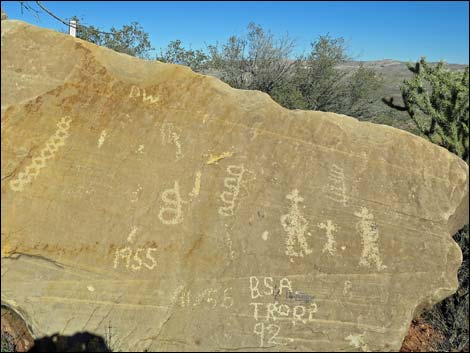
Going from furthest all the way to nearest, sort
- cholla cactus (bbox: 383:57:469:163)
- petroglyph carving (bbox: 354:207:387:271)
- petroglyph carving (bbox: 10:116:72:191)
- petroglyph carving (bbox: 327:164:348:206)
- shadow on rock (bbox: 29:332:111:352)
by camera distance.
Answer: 1. cholla cactus (bbox: 383:57:469:163)
2. petroglyph carving (bbox: 327:164:348:206)
3. petroglyph carving (bbox: 354:207:387:271)
4. petroglyph carving (bbox: 10:116:72:191)
5. shadow on rock (bbox: 29:332:111:352)

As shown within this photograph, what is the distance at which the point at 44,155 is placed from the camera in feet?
14.0

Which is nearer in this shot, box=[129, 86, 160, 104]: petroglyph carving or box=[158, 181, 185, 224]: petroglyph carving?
box=[158, 181, 185, 224]: petroglyph carving

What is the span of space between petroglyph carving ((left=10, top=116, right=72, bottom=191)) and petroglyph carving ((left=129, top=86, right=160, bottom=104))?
669mm

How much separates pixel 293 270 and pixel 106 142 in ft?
7.16

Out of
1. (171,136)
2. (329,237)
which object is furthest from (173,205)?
(329,237)

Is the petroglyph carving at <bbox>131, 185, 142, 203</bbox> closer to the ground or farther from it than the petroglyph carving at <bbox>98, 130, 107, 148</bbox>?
closer to the ground

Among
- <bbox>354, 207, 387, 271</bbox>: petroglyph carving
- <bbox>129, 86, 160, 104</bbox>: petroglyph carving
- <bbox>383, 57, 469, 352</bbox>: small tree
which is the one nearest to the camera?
<bbox>354, 207, 387, 271</bbox>: petroglyph carving

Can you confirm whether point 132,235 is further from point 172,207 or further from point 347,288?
point 347,288

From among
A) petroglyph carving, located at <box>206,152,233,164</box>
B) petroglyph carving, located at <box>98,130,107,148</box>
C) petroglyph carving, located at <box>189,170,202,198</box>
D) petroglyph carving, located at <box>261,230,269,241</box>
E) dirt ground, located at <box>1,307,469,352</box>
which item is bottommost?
dirt ground, located at <box>1,307,469,352</box>

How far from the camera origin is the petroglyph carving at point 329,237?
4.30 m

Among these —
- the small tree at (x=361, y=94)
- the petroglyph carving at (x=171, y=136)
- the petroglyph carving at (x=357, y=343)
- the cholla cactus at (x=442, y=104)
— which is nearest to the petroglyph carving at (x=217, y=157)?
the petroglyph carving at (x=171, y=136)

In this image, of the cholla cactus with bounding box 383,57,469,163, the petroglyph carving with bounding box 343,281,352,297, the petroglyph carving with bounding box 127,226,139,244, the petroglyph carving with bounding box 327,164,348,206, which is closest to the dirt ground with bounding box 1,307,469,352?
the petroglyph carving with bounding box 343,281,352,297

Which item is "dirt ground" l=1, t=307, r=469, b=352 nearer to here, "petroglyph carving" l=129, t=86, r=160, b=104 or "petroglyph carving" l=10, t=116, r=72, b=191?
"petroglyph carving" l=10, t=116, r=72, b=191

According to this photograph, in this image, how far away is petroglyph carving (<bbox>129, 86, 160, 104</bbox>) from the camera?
456cm
